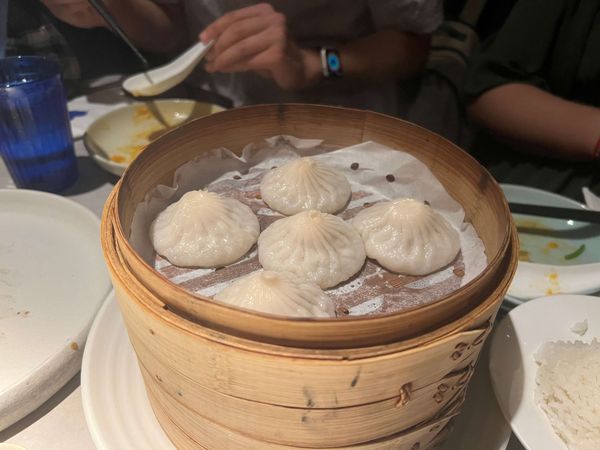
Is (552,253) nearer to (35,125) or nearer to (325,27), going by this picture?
(325,27)

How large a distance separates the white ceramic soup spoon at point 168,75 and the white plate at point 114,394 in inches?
34.5

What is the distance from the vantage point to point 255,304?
779 mm

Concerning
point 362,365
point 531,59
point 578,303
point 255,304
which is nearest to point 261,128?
point 255,304

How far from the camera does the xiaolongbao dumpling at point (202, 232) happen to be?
0.97 metres

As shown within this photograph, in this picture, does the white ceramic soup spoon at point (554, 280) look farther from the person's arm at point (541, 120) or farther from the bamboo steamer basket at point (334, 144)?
the person's arm at point (541, 120)

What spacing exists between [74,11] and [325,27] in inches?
36.1

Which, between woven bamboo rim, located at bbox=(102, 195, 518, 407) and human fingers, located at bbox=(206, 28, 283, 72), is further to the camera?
human fingers, located at bbox=(206, 28, 283, 72)

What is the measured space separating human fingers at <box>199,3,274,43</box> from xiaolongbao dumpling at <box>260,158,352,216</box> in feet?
2.11

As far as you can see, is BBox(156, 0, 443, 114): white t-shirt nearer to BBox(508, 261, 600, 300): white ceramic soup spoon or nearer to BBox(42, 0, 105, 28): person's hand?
BBox(42, 0, 105, 28): person's hand

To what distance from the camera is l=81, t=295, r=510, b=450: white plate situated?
83 cm

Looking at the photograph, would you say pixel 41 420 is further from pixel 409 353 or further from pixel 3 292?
pixel 409 353

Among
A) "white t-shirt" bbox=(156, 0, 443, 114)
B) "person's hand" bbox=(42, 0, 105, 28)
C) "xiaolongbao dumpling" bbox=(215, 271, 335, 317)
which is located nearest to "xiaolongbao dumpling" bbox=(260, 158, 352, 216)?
"xiaolongbao dumpling" bbox=(215, 271, 335, 317)

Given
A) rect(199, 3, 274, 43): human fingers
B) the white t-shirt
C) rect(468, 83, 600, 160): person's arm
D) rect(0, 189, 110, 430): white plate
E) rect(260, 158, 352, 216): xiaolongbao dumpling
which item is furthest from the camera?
the white t-shirt

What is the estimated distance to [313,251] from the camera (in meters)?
0.96
